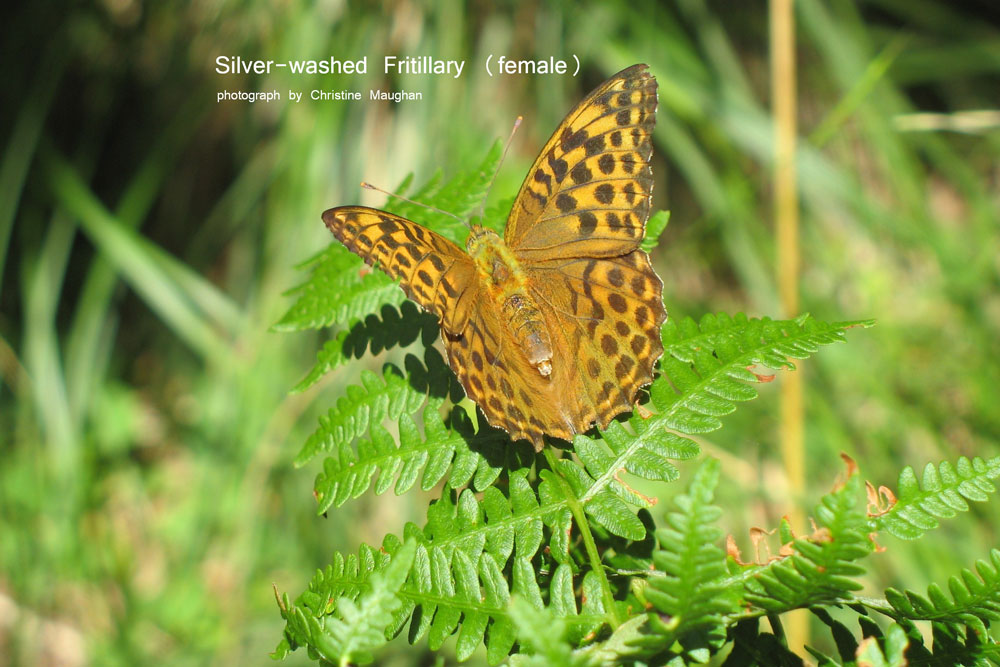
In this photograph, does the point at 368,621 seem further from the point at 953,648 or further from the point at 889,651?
the point at 953,648

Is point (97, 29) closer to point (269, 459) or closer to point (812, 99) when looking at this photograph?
point (269, 459)

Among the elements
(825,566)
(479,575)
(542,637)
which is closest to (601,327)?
(479,575)

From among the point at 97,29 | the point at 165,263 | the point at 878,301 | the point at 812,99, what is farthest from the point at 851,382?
the point at 97,29

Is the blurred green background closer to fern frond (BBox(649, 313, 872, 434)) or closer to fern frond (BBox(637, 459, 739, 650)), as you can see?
fern frond (BBox(649, 313, 872, 434))

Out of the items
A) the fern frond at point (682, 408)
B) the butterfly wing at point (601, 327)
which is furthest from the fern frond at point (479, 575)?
the butterfly wing at point (601, 327)

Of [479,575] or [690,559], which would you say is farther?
[479,575]
